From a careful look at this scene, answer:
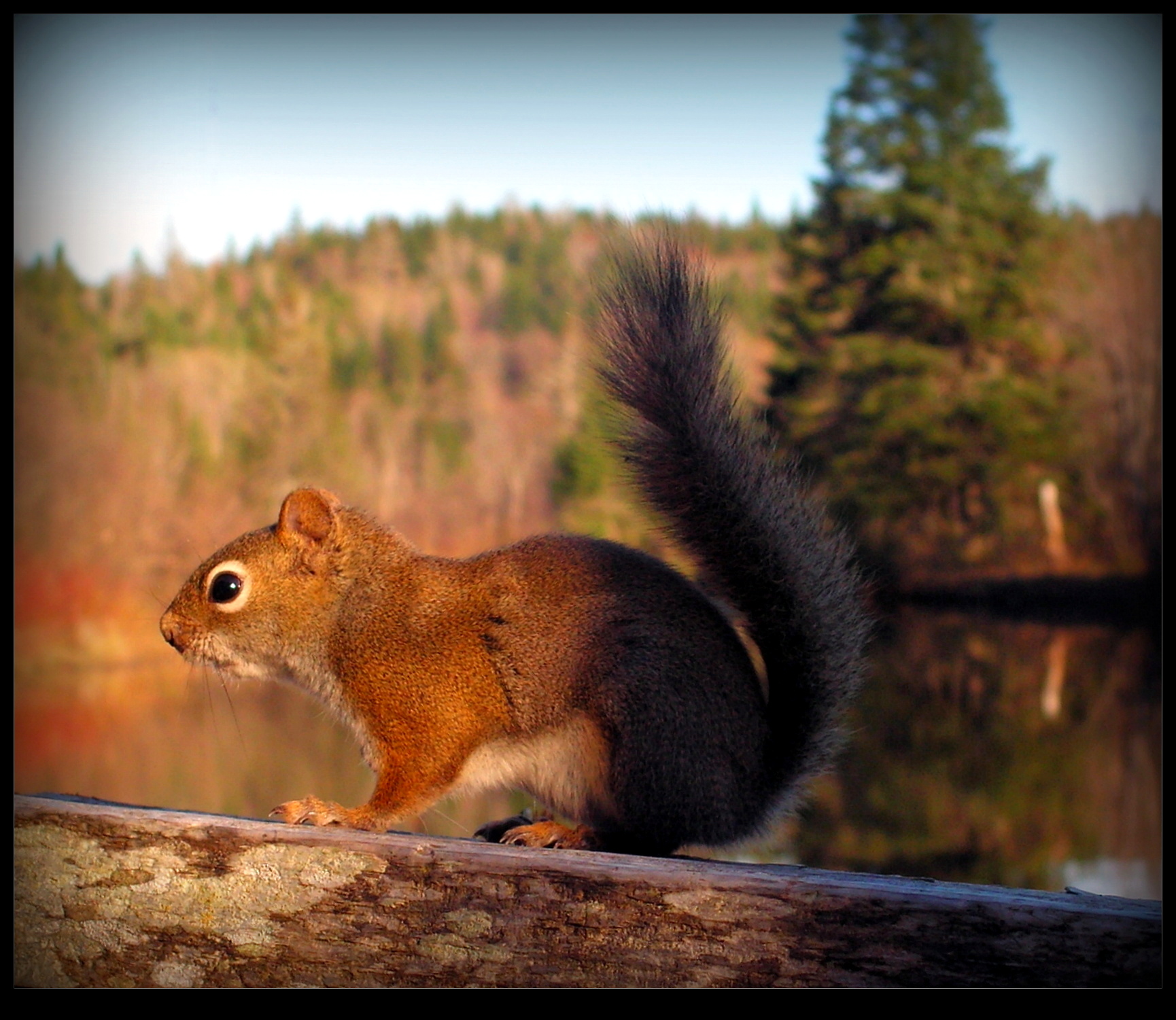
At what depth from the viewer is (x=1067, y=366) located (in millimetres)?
29750

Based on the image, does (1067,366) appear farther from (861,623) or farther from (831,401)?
(861,623)

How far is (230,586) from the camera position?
9.20 feet

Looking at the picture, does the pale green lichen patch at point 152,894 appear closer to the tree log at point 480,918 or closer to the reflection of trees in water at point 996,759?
the tree log at point 480,918

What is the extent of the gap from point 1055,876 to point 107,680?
17549 millimetres

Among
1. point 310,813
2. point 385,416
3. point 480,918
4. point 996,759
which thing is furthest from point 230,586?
point 385,416

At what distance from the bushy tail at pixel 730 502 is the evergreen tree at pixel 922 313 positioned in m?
22.9

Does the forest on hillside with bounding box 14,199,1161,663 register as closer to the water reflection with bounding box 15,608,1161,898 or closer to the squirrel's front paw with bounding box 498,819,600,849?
the water reflection with bounding box 15,608,1161,898

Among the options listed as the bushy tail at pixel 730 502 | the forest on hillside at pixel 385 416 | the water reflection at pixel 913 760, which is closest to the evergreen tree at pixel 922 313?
the forest on hillside at pixel 385 416

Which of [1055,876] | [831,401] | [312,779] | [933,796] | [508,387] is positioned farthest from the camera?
[508,387]

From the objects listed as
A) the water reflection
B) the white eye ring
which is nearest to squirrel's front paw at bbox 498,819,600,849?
the white eye ring

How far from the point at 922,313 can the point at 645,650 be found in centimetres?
2735

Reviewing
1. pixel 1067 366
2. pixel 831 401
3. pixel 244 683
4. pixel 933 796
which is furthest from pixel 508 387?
pixel 244 683

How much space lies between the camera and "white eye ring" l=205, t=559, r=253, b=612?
2797mm

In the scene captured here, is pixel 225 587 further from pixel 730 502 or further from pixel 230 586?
pixel 730 502
